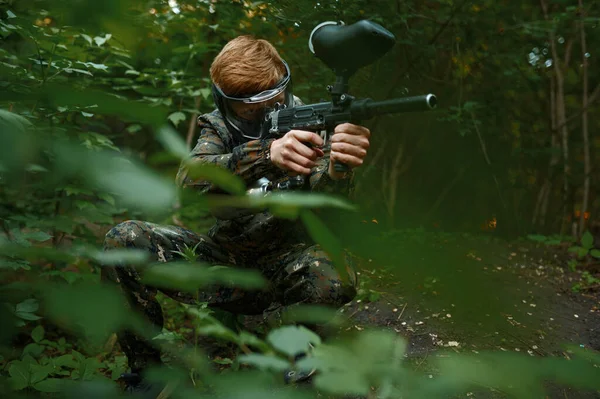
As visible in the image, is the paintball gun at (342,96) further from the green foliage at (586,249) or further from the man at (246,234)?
the green foliage at (586,249)

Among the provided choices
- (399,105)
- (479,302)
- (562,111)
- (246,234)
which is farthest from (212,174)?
(562,111)

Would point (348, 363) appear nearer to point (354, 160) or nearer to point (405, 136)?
point (354, 160)

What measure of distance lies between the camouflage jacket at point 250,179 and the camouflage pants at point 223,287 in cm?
6

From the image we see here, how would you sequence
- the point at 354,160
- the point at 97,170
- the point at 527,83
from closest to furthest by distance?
the point at 97,170, the point at 354,160, the point at 527,83

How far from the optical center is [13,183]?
16.2 inches

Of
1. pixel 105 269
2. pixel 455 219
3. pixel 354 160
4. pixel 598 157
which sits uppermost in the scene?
pixel 354 160

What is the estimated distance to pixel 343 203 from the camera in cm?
40

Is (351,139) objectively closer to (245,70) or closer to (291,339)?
(245,70)

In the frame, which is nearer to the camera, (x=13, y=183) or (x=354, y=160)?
(x=13, y=183)

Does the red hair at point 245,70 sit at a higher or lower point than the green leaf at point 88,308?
higher

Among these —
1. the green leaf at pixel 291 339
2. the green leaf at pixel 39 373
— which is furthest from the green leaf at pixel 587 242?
the green leaf at pixel 291 339

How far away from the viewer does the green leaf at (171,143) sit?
39cm

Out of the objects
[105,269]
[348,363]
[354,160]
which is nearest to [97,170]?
[348,363]

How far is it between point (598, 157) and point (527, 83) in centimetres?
118
